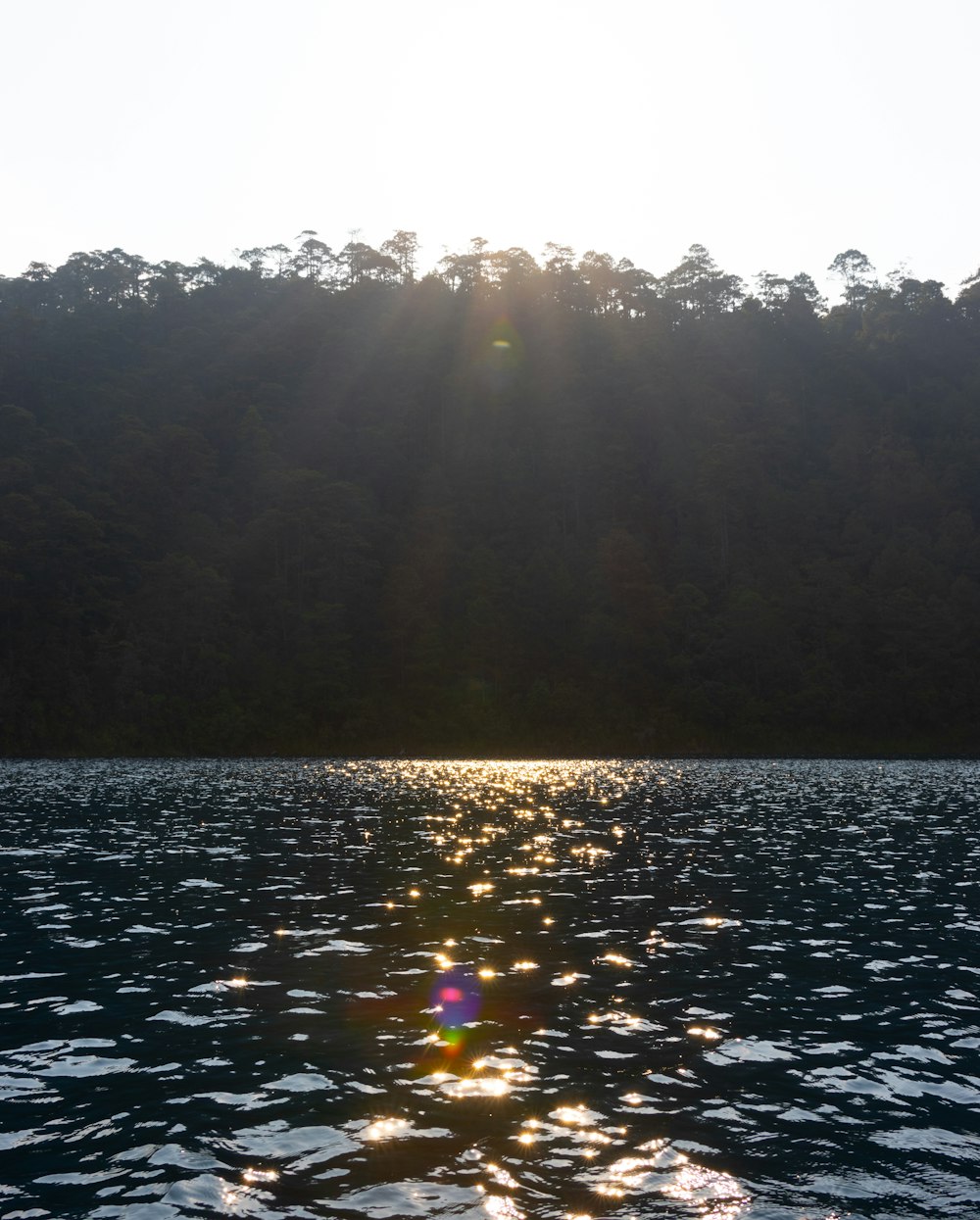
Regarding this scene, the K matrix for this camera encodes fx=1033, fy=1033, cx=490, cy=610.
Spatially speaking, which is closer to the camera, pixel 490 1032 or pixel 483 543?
pixel 490 1032

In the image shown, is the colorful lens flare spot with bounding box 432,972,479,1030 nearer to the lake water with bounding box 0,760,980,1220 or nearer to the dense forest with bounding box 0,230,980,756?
the lake water with bounding box 0,760,980,1220

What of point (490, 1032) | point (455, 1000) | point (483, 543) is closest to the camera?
point (490, 1032)

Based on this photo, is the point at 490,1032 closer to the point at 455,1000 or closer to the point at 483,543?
the point at 455,1000

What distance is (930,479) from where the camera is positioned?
161125 millimetres

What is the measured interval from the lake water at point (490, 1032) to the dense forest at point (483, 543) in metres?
91.1

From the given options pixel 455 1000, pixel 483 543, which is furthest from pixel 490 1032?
pixel 483 543

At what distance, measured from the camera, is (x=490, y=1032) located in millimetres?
14633

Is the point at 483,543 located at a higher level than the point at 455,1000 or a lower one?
higher

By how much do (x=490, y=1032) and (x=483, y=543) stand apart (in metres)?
138

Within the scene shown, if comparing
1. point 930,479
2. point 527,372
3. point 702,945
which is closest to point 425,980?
point 702,945

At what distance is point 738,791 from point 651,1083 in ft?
169

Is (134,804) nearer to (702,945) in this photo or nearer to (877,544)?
(702,945)

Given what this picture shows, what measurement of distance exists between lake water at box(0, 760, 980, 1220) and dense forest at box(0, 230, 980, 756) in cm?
9112

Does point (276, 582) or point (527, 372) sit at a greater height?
point (527, 372)
